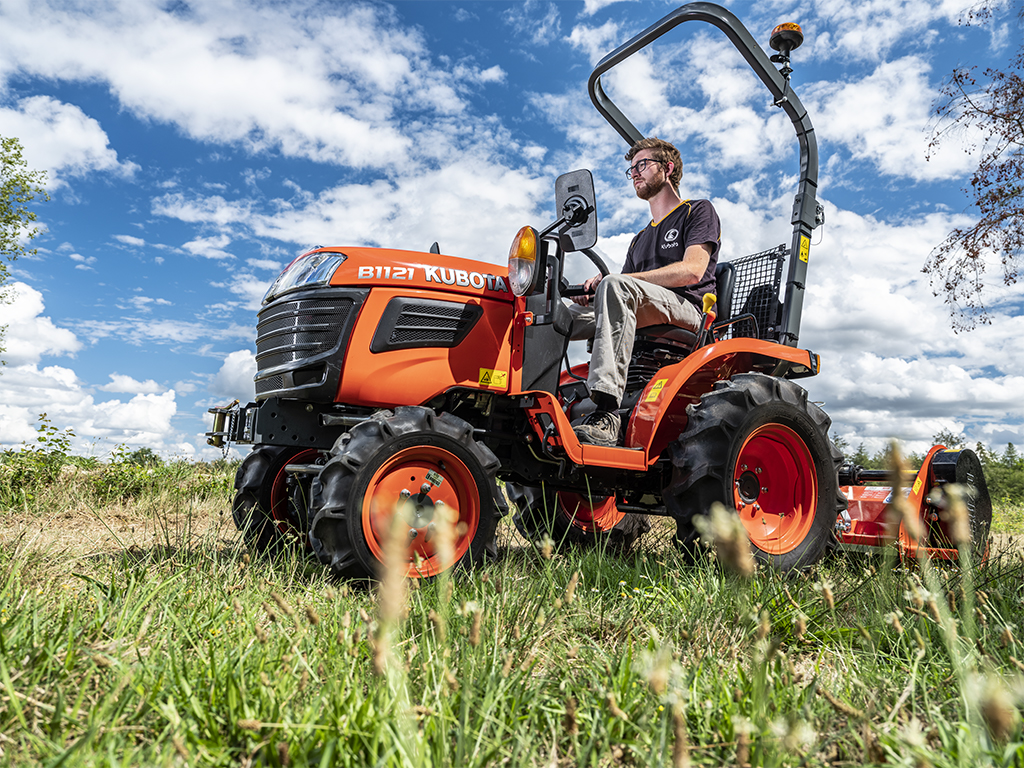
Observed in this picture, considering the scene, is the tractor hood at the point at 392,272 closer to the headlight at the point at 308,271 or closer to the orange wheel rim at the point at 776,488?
the headlight at the point at 308,271

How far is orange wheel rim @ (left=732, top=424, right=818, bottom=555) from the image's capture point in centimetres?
363

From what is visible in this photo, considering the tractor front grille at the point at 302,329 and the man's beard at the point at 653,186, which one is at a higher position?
the man's beard at the point at 653,186

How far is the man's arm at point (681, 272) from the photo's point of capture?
383cm

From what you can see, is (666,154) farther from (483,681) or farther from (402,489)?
(483,681)

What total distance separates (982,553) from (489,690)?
3.87 m

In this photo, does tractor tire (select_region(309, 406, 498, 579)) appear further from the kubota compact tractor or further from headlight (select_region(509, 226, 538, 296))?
headlight (select_region(509, 226, 538, 296))

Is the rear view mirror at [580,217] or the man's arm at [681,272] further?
the man's arm at [681,272]

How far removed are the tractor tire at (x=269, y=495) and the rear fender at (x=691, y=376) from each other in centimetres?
170

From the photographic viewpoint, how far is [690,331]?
3959 mm

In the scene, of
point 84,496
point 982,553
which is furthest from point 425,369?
point 84,496

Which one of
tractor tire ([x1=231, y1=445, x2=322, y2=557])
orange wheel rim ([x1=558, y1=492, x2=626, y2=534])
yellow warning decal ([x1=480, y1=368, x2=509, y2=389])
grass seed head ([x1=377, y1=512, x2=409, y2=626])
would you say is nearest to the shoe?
yellow warning decal ([x1=480, y1=368, x2=509, y2=389])

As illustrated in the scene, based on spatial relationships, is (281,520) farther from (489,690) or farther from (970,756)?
(970,756)

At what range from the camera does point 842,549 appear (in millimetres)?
3771

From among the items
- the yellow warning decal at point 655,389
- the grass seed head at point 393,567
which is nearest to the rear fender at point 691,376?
the yellow warning decal at point 655,389
